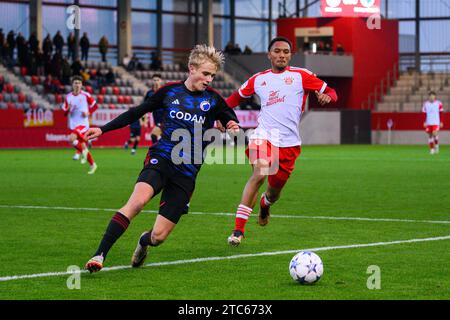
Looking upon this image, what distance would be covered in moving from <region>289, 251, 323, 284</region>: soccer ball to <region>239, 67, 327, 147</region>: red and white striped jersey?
4.10 metres

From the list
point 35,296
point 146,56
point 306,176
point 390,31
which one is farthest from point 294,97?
point 390,31

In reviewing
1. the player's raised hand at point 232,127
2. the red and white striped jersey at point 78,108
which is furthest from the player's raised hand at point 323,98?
the red and white striped jersey at point 78,108

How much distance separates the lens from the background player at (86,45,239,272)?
960 centimetres

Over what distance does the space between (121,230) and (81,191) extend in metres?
10.8

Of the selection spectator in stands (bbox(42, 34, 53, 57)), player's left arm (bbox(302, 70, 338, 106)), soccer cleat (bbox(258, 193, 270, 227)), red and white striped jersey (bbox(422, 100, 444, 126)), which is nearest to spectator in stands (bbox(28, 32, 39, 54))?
spectator in stands (bbox(42, 34, 53, 57))

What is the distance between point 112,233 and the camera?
9.18 m

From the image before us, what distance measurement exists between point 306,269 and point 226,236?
3922mm

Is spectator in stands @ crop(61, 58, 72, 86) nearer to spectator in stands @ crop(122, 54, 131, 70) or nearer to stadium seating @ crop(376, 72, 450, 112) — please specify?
spectator in stands @ crop(122, 54, 131, 70)

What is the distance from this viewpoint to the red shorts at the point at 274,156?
1264 cm

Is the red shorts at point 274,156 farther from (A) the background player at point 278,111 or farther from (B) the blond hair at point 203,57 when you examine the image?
(B) the blond hair at point 203,57

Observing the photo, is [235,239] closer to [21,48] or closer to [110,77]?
[21,48]

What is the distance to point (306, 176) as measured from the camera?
82.7 feet

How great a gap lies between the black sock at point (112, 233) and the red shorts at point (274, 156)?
11.6 feet
